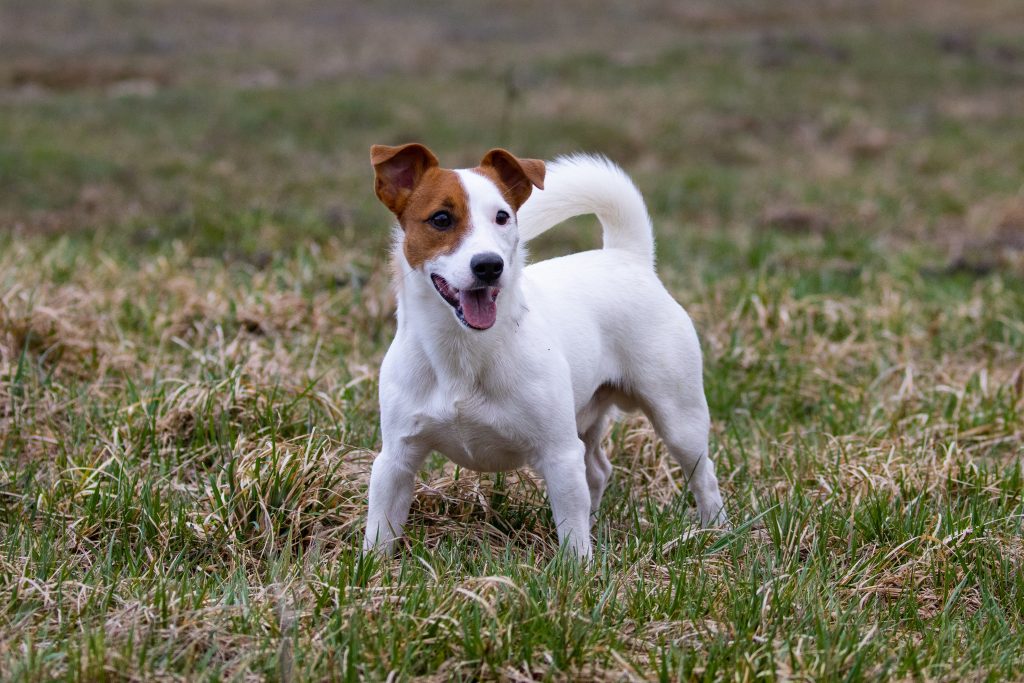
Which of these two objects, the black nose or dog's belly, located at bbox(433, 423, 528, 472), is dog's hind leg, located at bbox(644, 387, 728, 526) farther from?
the black nose

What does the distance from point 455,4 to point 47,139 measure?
18.8 m

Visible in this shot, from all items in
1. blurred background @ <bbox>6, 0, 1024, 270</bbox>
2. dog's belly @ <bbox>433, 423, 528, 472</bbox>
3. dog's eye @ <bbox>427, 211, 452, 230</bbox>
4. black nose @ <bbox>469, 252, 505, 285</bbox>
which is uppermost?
dog's eye @ <bbox>427, 211, 452, 230</bbox>

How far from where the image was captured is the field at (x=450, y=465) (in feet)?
10.2

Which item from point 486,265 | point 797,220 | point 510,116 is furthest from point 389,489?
point 510,116

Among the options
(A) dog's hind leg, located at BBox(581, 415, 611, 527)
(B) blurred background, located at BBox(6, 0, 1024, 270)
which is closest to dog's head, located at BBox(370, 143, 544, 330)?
(A) dog's hind leg, located at BBox(581, 415, 611, 527)

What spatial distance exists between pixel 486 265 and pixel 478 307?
0.19 meters

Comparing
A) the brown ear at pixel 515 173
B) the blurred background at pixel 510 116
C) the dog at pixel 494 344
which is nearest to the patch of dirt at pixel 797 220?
the blurred background at pixel 510 116

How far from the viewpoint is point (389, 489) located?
12.5 ft

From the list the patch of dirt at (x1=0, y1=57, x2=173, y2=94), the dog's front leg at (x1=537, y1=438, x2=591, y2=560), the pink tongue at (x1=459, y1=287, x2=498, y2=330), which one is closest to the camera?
the pink tongue at (x1=459, y1=287, x2=498, y2=330)

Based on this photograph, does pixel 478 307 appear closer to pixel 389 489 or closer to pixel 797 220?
pixel 389 489

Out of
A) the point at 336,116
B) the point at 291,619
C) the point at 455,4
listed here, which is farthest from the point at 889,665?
the point at 455,4

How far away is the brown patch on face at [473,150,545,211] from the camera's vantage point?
147 inches

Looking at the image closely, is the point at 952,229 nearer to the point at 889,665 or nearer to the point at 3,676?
the point at 889,665

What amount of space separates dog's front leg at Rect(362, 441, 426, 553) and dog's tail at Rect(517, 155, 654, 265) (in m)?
0.91
